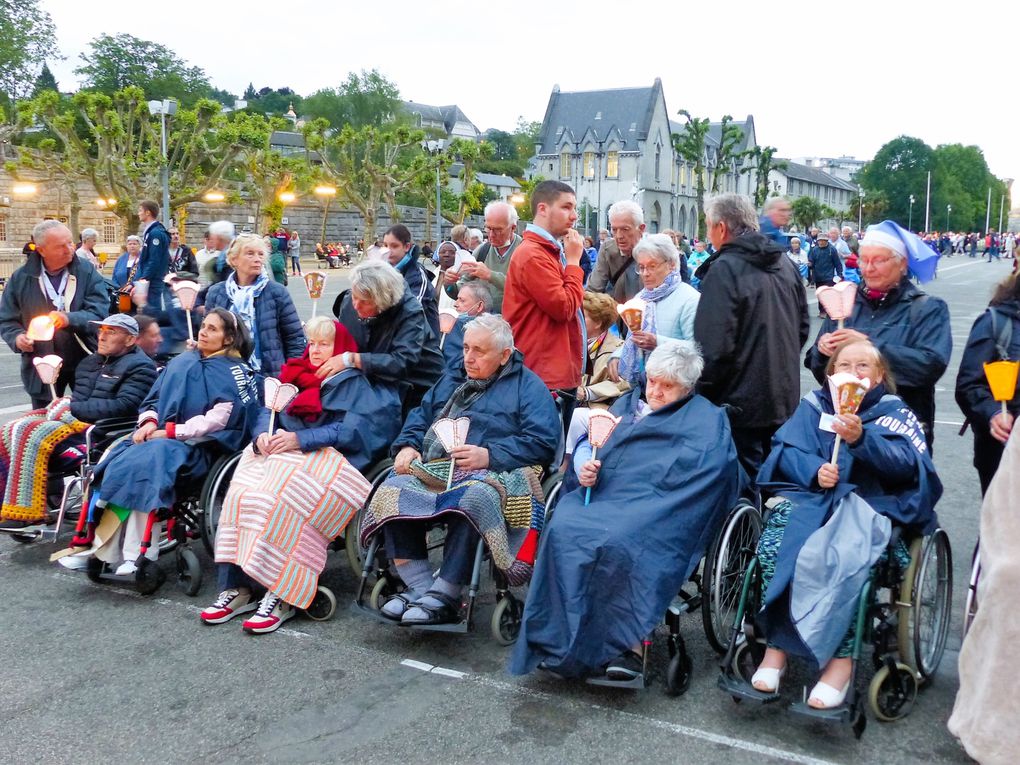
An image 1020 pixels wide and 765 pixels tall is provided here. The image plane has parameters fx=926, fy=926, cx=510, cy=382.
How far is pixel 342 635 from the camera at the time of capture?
4406 mm

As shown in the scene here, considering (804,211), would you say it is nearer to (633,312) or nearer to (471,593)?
(633,312)

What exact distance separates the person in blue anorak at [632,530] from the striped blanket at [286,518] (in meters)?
1.29

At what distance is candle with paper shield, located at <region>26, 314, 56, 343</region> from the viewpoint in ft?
19.8

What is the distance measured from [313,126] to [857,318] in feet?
145

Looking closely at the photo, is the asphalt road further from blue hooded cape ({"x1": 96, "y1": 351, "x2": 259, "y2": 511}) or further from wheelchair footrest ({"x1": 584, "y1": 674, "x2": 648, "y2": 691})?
blue hooded cape ({"x1": 96, "y1": 351, "x2": 259, "y2": 511})

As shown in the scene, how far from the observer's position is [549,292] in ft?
16.4

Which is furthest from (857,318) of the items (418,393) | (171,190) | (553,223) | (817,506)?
(171,190)

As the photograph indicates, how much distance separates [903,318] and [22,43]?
65.3 meters

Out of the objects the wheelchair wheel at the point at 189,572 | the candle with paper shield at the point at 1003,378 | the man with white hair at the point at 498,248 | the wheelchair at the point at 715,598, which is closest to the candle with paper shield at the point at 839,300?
the candle with paper shield at the point at 1003,378

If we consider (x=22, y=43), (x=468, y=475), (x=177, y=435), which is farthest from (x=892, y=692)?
(x=22, y=43)

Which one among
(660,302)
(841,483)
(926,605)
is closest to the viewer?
(841,483)

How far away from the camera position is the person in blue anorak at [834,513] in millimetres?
3406

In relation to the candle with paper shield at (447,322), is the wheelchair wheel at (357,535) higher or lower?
lower

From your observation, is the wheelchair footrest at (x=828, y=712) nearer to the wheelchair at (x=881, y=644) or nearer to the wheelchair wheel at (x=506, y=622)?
the wheelchair at (x=881, y=644)
